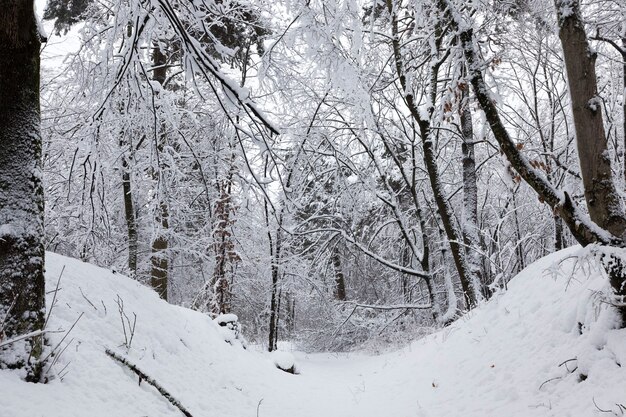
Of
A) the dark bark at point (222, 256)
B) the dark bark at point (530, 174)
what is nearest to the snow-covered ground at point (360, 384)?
the dark bark at point (530, 174)

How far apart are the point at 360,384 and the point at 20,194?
21.3ft

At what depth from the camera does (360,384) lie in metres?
7.59

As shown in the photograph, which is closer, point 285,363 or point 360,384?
point 360,384

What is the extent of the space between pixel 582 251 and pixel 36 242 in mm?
4135

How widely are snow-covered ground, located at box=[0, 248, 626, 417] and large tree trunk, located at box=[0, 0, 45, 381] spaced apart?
30 centimetres

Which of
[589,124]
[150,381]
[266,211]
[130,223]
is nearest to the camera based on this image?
[150,381]

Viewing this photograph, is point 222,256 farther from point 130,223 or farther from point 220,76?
point 220,76

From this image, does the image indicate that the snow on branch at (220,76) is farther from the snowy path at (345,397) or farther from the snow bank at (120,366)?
the snowy path at (345,397)

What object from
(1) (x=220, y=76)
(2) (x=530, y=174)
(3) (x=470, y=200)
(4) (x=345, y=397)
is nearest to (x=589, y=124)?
(2) (x=530, y=174)

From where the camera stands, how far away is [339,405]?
5969 millimetres

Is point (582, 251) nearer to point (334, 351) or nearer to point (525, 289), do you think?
point (525, 289)

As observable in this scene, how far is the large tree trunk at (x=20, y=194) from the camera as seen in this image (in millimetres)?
2631

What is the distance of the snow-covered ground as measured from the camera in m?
3.24

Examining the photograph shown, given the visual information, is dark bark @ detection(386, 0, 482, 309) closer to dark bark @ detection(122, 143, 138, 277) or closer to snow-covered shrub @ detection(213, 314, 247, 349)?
snow-covered shrub @ detection(213, 314, 247, 349)
